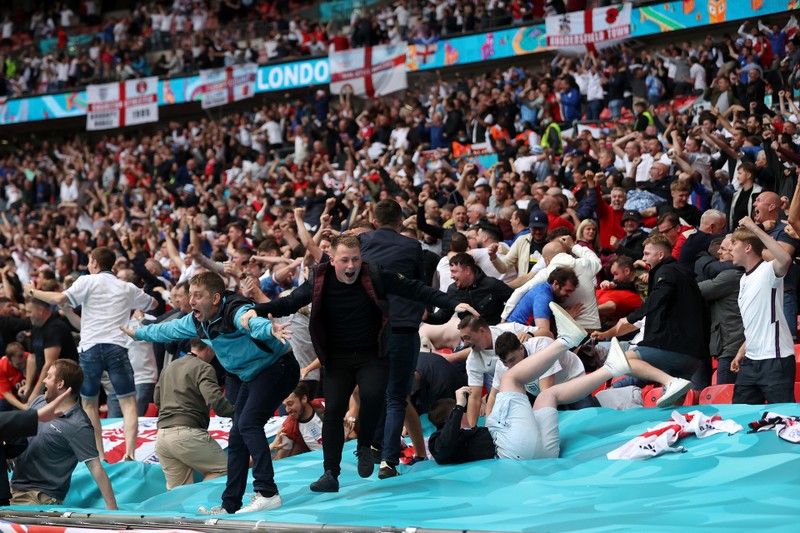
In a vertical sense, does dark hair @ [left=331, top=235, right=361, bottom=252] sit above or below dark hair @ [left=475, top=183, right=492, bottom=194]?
below

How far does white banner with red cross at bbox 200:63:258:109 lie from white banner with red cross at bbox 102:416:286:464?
1657 centimetres

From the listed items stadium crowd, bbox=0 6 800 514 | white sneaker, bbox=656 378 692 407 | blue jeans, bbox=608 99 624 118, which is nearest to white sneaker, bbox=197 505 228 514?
stadium crowd, bbox=0 6 800 514

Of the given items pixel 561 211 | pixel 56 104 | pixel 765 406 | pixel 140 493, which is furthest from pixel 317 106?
pixel 765 406

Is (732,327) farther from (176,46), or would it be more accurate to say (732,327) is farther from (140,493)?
(176,46)

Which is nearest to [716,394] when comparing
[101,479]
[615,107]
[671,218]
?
[671,218]

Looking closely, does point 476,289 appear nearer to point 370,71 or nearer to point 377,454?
point 377,454

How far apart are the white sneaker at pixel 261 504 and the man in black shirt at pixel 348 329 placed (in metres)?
0.33

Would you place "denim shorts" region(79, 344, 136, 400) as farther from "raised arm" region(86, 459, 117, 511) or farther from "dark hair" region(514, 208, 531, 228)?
"dark hair" region(514, 208, 531, 228)

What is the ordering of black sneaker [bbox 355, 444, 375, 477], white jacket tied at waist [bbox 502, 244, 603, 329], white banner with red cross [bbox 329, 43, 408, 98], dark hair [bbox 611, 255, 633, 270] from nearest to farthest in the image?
black sneaker [bbox 355, 444, 375, 477]
white jacket tied at waist [bbox 502, 244, 603, 329]
dark hair [bbox 611, 255, 633, 270]
white banner with red cross [bbox 329, 43, 408, 98]

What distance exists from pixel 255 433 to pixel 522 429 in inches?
77.2

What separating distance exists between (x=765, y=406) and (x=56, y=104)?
27188 mm

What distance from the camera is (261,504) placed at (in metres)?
6.68

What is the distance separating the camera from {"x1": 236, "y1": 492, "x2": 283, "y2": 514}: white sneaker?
21.8ft

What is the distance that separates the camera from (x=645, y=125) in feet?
50.5
